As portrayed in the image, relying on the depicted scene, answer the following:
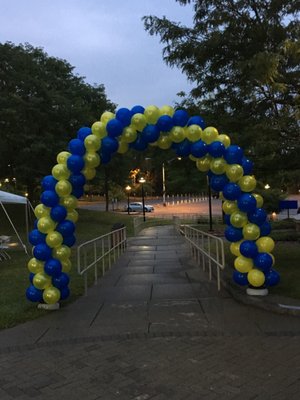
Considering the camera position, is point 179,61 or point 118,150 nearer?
point 118,150

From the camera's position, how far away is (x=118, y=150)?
7.85 meters

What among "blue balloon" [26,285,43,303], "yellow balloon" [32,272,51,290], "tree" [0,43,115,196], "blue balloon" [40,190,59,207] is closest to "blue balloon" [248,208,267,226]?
"blue balloon" [40,190,59,207]

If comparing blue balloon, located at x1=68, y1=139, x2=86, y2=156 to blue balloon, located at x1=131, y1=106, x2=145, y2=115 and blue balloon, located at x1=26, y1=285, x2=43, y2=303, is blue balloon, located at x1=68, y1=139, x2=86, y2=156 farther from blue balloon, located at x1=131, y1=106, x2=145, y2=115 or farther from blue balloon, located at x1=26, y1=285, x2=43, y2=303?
blue balloon, located at x1=26, y1=285, x2=43, y2=303

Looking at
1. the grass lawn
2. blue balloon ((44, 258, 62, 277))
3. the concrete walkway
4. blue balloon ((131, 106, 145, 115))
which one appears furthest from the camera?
blue balloon ((131, 106, 145, 115))

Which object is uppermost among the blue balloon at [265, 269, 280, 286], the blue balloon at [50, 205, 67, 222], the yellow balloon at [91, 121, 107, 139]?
the yellow balloon at [91, 121, 107, 139]

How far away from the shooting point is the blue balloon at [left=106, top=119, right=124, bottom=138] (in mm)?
7484

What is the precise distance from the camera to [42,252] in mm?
7336

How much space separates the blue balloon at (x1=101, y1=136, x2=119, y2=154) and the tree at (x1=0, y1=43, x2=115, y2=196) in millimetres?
20513

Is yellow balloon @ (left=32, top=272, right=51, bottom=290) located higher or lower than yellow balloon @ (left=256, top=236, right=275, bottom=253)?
lower

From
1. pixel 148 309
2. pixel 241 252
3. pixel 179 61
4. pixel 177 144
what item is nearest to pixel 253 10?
pixel 179 61

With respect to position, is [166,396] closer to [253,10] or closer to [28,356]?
[28,356]

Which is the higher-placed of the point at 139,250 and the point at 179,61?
the point at 179,61

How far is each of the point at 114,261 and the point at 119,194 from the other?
2498 inches

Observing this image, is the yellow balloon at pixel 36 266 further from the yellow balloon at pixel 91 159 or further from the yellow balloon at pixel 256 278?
the yellow balloon at pixel 256 278
